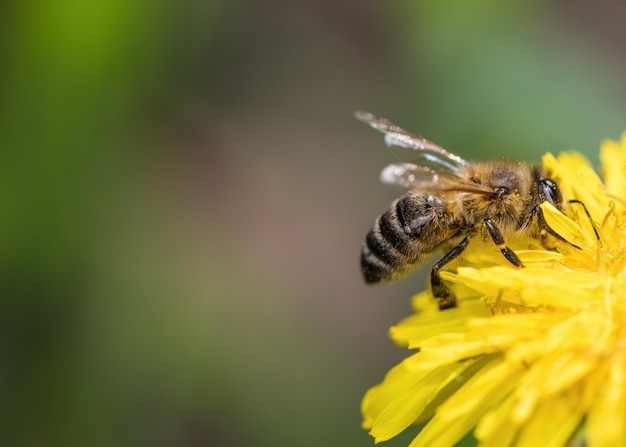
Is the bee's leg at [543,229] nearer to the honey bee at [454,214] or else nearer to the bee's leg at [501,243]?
the honey bee at [454,214]

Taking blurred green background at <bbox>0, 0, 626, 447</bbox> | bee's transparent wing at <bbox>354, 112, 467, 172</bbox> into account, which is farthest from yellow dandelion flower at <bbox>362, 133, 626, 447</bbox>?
blurred green background at <bbox>0, 0, 626, 447</bbox>

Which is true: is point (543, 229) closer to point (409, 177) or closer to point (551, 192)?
point (551, 192)

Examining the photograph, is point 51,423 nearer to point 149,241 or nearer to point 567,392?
point 149,241

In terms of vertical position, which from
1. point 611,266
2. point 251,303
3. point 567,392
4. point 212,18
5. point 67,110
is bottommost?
point 567,392

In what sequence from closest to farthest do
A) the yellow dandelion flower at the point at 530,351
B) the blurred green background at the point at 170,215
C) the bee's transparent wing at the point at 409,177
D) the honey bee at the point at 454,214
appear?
1. the yellow dandelion flower at the point at 530,351
2. the bee's transparent wing at the point at 409,177
3. the honey bee at the point at 454,214
4. the blurred green background at the point at 170,215

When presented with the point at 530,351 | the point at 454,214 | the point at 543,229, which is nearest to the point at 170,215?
the point at 454,214

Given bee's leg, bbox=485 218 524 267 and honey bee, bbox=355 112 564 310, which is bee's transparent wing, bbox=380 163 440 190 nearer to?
honey bee, bbox=355 112 564 310

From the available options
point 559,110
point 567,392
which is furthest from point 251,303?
point 567,392

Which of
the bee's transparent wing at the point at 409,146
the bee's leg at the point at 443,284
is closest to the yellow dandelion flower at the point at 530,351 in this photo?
the bee's leg at the point at 443,284
